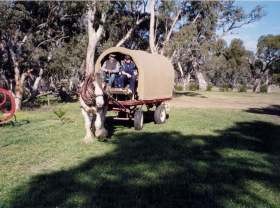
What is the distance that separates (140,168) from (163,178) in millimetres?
918

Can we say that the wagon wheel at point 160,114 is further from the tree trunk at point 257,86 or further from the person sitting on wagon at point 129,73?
the tree trunk at point 257,86

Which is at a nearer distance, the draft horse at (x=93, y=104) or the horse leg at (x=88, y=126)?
the draft horse at (x=93, y=104)

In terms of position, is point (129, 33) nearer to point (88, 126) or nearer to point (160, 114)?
point (160, 114)

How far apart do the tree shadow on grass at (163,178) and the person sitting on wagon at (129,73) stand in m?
3.07

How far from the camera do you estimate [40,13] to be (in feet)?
100

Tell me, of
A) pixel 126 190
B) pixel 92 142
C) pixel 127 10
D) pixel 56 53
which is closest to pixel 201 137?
pixel 92 142

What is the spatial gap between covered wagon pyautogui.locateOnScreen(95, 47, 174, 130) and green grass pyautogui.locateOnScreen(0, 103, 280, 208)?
32.1 inches

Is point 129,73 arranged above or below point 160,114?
above

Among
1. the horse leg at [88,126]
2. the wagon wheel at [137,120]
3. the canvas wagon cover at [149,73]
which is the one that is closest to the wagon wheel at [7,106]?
the horse leg at [88,126]

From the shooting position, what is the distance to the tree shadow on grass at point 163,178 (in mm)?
8648

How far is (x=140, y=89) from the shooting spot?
17703mm

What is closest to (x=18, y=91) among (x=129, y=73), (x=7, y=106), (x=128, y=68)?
(x=7, y=106)

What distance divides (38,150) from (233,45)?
8107 cm

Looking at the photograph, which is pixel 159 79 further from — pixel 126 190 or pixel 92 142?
pixel 126 190
